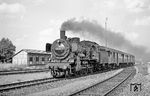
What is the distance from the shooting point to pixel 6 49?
5700cm

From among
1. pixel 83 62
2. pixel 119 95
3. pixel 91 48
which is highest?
pixel 91 48

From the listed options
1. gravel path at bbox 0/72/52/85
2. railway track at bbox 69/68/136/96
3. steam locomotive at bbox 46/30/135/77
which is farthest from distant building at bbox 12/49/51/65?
railway track at bbox 69/68/136/96

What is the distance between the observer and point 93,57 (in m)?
24.0

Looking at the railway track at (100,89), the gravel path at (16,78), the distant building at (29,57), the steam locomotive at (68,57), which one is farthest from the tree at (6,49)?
the railway track at (100,89)

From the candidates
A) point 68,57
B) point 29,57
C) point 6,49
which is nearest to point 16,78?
point 68,57

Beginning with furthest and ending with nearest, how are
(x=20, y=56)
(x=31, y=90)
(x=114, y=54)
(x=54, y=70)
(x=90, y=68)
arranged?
(x=20, y=56) < (x=114, y=54) < (x=90, y=68) < (x=54, y=70) < (x=31, y=90)

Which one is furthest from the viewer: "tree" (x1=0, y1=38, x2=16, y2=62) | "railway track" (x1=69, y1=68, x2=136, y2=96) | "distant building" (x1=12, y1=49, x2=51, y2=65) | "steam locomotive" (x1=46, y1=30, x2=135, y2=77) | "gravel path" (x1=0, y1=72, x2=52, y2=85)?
"tree" (x1=0, y1=38, x2=16, y2=62)

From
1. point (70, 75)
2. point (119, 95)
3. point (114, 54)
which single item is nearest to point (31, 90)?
point (119, 95)

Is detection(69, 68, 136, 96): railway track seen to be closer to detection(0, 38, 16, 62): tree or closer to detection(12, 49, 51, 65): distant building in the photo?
detection(12, 49, 51, 65): distant building

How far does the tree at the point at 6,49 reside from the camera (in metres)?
55.2

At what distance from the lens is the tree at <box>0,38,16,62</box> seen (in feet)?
181

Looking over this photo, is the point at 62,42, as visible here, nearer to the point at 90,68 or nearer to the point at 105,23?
the point at 90,68

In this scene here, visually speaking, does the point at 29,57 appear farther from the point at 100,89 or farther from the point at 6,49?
the point at 100,89

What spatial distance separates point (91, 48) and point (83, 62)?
320cm
